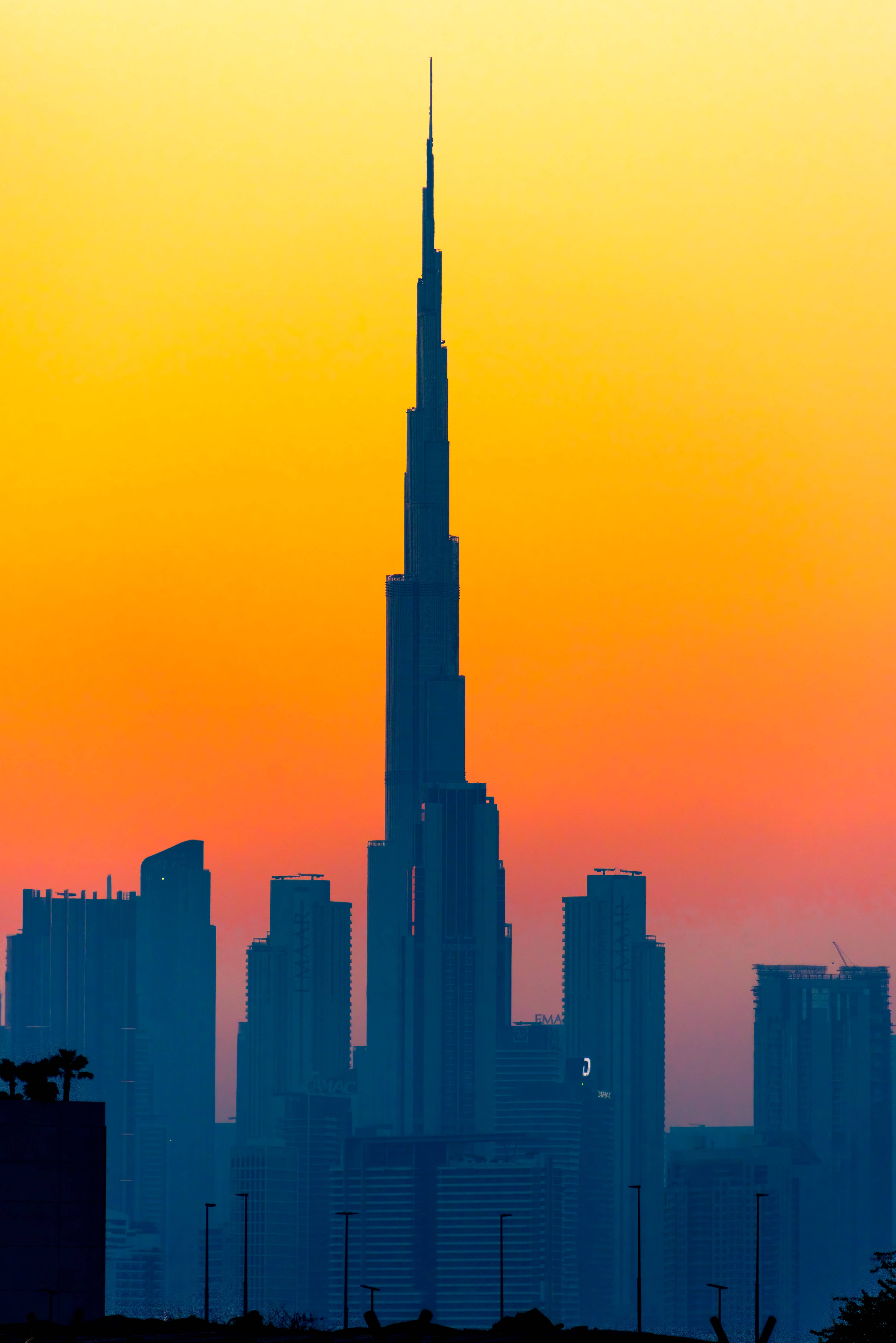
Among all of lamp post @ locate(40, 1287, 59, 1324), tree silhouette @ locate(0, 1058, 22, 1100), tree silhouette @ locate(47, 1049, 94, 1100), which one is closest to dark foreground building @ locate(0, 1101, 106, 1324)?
lamp post @ locate(40, 1287, 59, 1324)

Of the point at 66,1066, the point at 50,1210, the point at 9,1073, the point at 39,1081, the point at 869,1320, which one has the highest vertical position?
the point at 66,1066

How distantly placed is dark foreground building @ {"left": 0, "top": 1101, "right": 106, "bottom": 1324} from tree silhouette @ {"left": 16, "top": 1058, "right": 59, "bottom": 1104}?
8.18ft

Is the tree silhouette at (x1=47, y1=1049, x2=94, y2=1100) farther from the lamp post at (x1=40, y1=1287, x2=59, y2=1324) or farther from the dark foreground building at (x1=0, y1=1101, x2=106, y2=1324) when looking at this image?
the lamp post at (x1=40, y1=1287, x2=59, y2=1324)

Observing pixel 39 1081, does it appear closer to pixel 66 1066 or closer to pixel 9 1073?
pixel 66 1066

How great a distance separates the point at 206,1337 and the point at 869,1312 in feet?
72.7

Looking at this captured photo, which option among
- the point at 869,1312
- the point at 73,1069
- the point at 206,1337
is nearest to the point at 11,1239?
the point at 73,1069

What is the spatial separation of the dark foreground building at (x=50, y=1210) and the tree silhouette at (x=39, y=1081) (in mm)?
2495

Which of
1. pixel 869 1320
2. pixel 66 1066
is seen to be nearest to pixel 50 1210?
pixel 66 1066

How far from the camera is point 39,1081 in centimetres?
8681

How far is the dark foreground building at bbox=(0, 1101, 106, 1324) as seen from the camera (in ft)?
264

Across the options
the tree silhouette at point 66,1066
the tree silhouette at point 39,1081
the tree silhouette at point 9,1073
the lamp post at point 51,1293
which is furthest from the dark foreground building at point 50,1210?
the tree silhouette at point 9,1073

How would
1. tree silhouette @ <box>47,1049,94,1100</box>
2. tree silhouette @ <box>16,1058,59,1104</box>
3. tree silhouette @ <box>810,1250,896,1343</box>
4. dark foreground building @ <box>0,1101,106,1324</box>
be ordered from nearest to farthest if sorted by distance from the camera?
tree silhouette @ <box>810,1250,896,1343</box> < dark foreground building @ <box>0,1101,106,1324</box> < tree silhouette @ <box>16,1058,59,1104</box> < tree silhouette @ <box>47,1049,94,1100</box>

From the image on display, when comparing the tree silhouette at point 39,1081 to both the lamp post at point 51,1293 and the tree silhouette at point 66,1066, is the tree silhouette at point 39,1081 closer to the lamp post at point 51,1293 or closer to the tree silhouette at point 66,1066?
the tree silhouette at point 66,1066

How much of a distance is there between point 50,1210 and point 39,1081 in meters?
6.83
